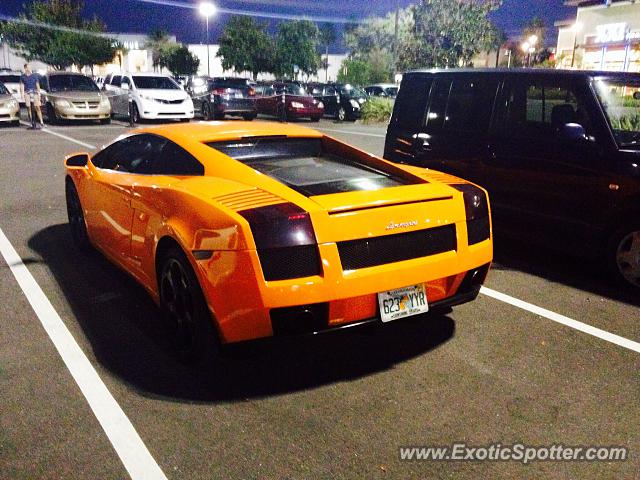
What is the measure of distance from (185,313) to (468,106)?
3702 mm

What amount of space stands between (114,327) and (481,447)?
8.41ft

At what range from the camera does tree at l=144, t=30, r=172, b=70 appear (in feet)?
307

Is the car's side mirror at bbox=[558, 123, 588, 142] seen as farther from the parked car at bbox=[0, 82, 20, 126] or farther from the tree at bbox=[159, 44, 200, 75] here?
the tree at bbox=[159, 44, 200, 75]

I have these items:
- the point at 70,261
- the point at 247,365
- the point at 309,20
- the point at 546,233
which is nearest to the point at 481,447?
the point at 247,365

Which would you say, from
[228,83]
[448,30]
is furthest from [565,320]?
[448,30]

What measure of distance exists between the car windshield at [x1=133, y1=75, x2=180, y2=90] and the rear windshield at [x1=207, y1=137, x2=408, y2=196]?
17881mm

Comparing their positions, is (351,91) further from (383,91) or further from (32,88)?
(32,88)

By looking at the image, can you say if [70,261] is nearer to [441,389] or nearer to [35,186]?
[441,389]

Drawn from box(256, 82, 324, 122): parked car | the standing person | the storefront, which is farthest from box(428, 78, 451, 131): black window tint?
the storefront

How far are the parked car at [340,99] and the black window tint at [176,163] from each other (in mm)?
21294

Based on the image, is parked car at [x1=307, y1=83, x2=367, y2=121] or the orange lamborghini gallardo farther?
parked car at [x1=307, y1=83, x2=367, y2=121]

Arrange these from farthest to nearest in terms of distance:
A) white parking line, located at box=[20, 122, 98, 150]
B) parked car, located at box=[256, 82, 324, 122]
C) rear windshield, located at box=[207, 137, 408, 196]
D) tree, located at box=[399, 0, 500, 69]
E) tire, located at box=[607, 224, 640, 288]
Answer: tree, located at box=[399, 0, 500, 69]
parked car, located at box=[256, 82, 324, 122]
white parking line, located at box=[20, 122, 98, 150]
tire, located at box=[607, 224, 640, 288]
rear windshield, located at box=[207, 137, 408, 196]

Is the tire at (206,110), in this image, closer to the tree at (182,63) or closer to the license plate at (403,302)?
Answer: the license plate at (403,302)

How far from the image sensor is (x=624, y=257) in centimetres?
496
